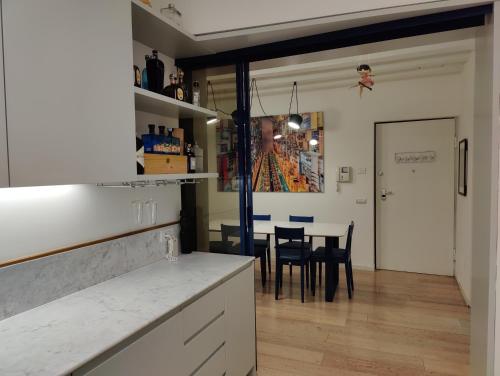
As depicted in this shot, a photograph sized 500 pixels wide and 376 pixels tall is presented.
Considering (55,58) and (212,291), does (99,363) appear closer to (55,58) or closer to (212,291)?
(212,291)

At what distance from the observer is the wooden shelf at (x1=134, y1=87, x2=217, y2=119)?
1.89 metres

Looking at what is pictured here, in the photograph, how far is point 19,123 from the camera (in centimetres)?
123

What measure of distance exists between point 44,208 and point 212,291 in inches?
37.0

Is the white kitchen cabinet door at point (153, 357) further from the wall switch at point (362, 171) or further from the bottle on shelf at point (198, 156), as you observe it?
the wall switch at point (362, 171)

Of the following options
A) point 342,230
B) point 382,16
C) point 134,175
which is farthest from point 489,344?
point 342,230

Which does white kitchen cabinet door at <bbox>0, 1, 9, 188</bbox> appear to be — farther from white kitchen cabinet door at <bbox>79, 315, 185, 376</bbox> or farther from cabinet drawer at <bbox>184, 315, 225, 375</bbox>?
cabinet drawer at <bbox>184, 315, 225, 375</bbox>

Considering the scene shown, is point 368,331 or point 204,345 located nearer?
point 204,345

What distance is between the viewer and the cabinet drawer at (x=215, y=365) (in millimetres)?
1832

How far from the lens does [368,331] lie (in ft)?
10.8

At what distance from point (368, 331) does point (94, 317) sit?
265 centimetres

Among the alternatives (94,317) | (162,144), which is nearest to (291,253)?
(162,144)

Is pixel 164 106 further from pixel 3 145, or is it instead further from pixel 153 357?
pixel 153 357

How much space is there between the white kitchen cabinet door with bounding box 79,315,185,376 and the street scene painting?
13.5 ft

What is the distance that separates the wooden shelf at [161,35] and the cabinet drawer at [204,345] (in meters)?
1.71
